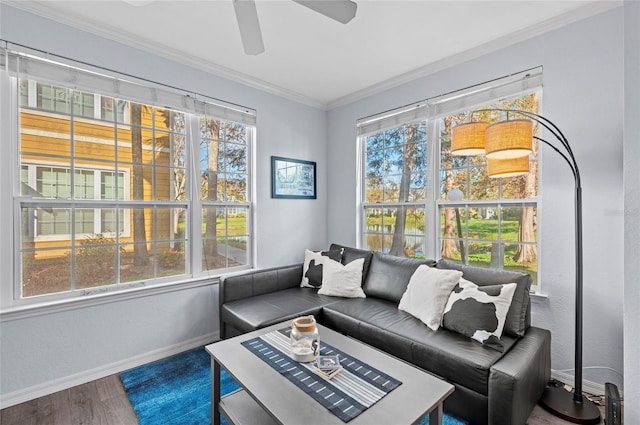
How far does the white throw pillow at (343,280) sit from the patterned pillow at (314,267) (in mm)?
127

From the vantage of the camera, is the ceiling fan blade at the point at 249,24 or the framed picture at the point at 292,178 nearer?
the ceiling fan blade at the point at 249,24

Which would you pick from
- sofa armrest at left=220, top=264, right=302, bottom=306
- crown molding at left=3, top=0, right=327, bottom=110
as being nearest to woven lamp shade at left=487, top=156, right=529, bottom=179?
sofa armrest at left=220, top=264, right=302, bottom=306

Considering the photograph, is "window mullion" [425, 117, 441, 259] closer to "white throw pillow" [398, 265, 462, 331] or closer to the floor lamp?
"white throw pillow" [398, 265, 462, 331]

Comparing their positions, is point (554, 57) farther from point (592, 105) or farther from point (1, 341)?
point (1, 341)

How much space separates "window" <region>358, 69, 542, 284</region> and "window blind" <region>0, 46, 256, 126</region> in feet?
5.72

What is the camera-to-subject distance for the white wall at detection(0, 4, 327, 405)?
6.68ft

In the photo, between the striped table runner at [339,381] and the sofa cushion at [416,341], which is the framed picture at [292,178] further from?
the striped table runner at [339,381]

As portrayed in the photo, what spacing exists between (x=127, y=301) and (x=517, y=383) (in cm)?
278

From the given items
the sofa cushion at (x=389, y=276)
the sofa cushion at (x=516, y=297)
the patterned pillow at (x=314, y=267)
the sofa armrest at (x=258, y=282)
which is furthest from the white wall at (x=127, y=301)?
the sofa cushion at (x=516, y=297)

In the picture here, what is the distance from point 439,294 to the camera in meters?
2.24

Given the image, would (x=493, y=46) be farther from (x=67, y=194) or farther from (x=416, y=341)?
(x=67, y=194)

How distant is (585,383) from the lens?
2.14m

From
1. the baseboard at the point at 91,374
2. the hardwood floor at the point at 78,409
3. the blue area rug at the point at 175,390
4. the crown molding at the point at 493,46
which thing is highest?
the crown molding at the point at 493,46

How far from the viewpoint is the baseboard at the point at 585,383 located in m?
2.08
